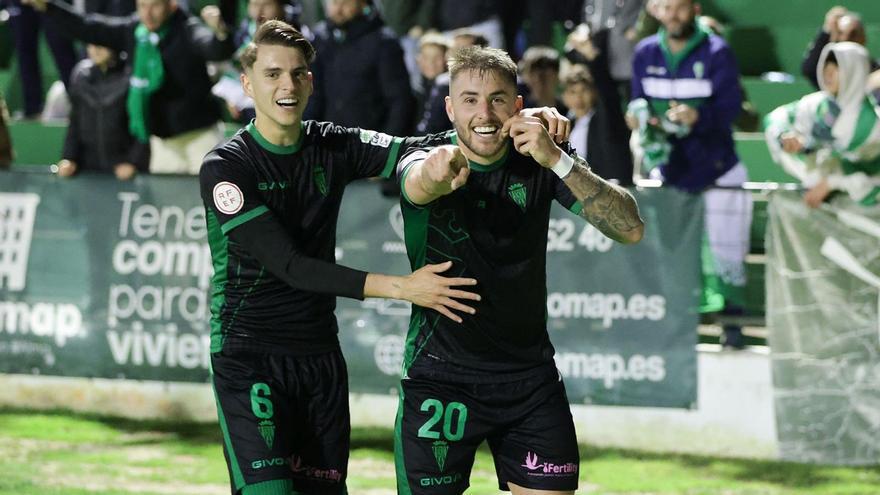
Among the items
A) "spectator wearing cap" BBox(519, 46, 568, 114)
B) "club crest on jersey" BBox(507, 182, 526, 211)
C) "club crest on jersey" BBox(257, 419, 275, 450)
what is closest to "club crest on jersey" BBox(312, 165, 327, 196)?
"club crest on jersey" BBox(507, 182, 526, 211)

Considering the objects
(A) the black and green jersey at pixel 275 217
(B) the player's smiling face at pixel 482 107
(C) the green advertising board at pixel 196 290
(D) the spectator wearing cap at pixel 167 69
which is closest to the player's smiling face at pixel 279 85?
(A) the black and green jersey at pixel 275 217

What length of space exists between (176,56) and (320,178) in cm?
542

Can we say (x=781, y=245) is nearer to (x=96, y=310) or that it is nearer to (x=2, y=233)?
(x=96, y=310)

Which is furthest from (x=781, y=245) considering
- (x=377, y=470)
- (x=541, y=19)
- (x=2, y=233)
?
(x=2, y=233)

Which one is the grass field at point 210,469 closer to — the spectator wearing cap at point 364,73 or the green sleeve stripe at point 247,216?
the spectator wearing cap at point 364,73

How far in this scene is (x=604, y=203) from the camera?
17.3 ft

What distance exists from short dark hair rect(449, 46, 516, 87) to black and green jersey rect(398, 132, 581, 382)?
0.32m

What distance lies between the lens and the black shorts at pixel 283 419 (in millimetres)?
5527

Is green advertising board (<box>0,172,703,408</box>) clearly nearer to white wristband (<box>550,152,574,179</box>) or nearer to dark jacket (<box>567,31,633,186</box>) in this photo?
dark jacket (<box>567,31,633,186</box>)

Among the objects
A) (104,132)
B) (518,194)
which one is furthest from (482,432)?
(104,132)

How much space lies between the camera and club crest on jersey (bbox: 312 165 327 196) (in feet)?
18.5

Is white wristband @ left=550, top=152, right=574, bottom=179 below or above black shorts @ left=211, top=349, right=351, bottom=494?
above

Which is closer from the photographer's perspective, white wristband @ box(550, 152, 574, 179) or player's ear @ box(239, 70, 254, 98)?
white wristband @ box(550, 152, 574, 179)

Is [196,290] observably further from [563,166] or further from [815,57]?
[563,166]
